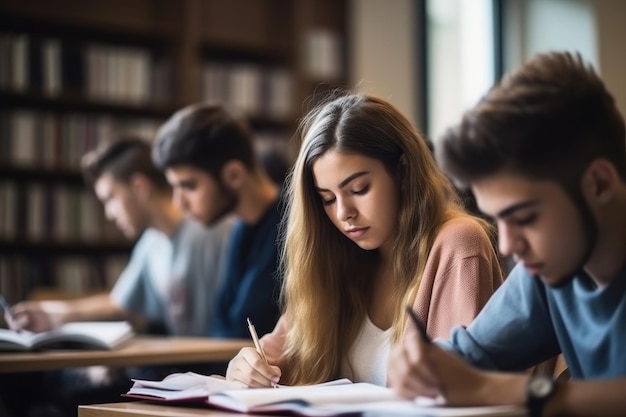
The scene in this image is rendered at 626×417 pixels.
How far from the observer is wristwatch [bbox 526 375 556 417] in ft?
3.59

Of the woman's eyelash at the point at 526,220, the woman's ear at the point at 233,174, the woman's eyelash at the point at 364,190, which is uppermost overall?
the woman's eyelash at the point at 526,220

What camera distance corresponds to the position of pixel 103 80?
14.8 feet

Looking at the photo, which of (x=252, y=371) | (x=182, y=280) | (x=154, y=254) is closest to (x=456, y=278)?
(x=252, y=371)

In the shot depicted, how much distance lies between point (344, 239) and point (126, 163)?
1769 mm

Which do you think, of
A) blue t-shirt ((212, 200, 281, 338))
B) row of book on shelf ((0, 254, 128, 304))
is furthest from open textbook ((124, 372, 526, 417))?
row of book on shelf ((0, 254, 128, 304))

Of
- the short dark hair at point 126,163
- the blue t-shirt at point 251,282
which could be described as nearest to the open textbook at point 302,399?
the blue t-shirt at point 251,282

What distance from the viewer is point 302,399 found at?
1249mm

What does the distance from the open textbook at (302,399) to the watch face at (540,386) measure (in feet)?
0.10

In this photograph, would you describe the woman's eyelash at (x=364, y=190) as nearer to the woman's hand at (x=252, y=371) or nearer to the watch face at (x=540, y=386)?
the woman's hand at (x=252, y=371)

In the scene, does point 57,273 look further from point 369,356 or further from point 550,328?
point 550,328

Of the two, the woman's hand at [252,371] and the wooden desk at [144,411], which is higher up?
the wooden desk at [144,411]

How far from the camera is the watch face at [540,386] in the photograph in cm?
110

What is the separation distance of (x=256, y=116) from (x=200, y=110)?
2.12 m

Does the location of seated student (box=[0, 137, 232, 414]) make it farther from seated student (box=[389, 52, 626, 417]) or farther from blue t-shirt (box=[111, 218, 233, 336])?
seated student (box=[389, 52, 626, 417])
